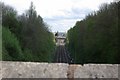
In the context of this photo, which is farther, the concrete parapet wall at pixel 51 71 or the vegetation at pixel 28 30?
the vegetation at pixel 28 30

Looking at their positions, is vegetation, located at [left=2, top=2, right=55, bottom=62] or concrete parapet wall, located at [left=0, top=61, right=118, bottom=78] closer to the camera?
concrete parapet wall, located at [left=0, top=61, right=118, bottom=78]

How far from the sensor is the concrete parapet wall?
13.9ft

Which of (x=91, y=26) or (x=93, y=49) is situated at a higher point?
(x=91, y=26)

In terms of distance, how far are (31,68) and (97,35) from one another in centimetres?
3744

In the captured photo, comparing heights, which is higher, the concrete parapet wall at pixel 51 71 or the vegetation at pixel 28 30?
the vegetation at pixel 28 30

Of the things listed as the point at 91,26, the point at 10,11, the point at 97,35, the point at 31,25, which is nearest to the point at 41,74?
the point at 97,35

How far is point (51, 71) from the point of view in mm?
4250

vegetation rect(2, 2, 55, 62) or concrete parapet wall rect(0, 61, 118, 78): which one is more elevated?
vegetation rect(2, 2, 55, 62)

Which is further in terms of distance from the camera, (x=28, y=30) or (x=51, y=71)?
(x=28, y=30)

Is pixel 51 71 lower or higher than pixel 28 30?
lower

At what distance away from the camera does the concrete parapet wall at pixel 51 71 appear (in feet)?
13.9

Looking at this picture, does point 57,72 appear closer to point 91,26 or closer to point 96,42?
point 96,42

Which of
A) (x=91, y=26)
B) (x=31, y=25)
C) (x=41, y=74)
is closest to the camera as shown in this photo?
(x=41, y=74)

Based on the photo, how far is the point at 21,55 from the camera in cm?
4366
